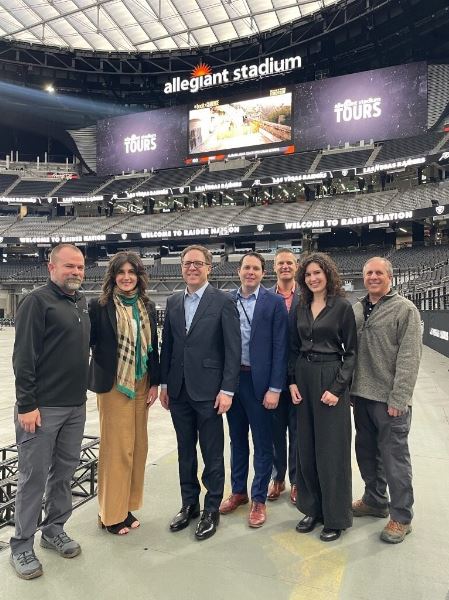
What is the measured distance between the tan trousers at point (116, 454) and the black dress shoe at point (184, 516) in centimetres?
31

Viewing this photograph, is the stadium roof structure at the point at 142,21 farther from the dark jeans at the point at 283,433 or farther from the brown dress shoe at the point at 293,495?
the brown dress shoe at the point at 293,495

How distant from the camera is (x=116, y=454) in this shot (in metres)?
2.96

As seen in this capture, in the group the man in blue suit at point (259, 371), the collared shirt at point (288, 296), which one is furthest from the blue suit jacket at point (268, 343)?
the collared shirt at point (288, 296)

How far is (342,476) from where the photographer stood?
2922mm

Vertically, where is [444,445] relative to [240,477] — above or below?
below

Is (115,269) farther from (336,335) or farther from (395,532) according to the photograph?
(395,532)

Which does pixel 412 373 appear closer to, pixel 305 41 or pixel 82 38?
pixel 305 41

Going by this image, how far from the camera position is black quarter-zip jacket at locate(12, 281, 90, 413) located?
2557 millimetres

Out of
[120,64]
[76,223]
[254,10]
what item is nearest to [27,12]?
[120,64]

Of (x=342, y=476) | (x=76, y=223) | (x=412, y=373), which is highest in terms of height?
(x=76, y=223)

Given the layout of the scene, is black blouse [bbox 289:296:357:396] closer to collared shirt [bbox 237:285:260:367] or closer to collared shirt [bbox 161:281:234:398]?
collared shirt [bbox 237:285:260:367]

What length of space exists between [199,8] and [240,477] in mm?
32959

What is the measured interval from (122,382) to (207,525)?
1.10m

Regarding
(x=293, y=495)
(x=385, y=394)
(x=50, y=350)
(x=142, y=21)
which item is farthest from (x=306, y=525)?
(x=142, y=21)
